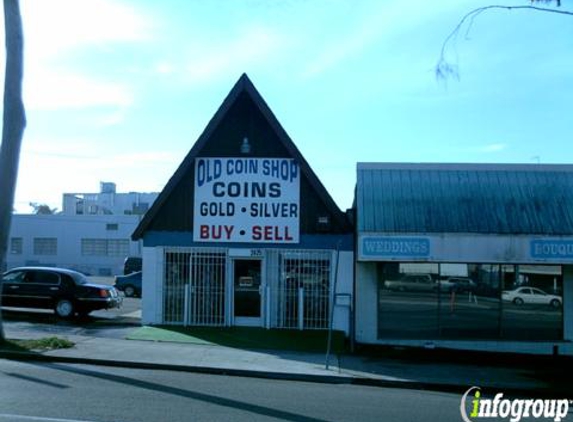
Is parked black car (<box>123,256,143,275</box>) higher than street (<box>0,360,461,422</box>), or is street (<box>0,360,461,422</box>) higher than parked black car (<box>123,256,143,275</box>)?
parked black car (<box>123,256,143,275</box>)

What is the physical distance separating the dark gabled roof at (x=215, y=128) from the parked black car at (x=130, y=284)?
43.6ft

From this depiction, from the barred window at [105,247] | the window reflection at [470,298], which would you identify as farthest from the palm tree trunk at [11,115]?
the barred window at [105,247]

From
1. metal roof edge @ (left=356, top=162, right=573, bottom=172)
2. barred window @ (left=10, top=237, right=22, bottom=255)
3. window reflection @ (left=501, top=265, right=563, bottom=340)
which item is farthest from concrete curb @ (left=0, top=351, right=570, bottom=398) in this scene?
barred window @ (left=10, top=237, right=22, bottom=255)

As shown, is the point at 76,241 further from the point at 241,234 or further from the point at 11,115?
the point at 11,115

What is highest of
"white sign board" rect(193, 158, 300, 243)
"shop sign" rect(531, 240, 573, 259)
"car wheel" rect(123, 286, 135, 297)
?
"white sign board" rect(193, 158, 300, 243)

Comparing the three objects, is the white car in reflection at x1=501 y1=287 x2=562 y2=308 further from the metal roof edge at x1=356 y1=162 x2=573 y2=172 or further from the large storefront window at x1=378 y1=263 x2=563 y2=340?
the metal roof edge at x1=356 y1=162 x2=573 y2=172

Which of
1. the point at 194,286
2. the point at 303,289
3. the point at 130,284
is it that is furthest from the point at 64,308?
the point at 130,284

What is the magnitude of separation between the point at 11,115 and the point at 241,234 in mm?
6941

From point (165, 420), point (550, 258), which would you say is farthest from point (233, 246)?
point (165, 420)

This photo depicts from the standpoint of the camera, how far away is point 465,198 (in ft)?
56.6

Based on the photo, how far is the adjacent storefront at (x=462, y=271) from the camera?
53.7ft

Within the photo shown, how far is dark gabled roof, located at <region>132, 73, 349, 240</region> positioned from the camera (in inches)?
705

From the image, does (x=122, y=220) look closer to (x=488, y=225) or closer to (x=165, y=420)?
(x=488, y=225)

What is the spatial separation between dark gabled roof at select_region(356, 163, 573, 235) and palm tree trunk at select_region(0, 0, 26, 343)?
8.47 meters
